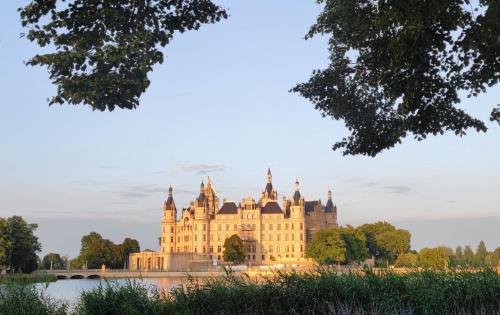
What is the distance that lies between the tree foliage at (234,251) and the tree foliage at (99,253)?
2091 centimetres

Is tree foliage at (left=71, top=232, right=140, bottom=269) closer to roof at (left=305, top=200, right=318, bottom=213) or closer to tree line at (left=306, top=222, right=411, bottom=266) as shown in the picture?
tree line at (left=306, top=222, right=411, bottom=266)

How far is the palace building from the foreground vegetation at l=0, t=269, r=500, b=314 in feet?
343

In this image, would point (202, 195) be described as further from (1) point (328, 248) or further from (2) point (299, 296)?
(2) point (299, 296)

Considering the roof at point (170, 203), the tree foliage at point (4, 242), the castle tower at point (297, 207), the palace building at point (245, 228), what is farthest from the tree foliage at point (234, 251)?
the tree foliage at point (4, 242)

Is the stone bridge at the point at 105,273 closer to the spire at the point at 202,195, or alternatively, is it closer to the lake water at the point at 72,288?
the lake water at the point at 72,288

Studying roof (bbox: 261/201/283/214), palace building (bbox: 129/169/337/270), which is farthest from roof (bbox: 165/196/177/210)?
roof (bbox: 261/201/283/214)

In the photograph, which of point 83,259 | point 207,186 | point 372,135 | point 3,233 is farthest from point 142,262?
point 372,135

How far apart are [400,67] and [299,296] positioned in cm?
406

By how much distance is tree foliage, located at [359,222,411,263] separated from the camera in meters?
112

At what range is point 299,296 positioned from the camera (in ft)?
32.4

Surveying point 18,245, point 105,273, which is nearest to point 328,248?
point 105,273

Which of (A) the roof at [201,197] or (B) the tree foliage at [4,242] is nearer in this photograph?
(B) the tree foliage at [4,242]

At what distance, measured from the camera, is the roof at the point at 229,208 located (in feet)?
411

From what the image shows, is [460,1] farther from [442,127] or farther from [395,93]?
[442,127]
